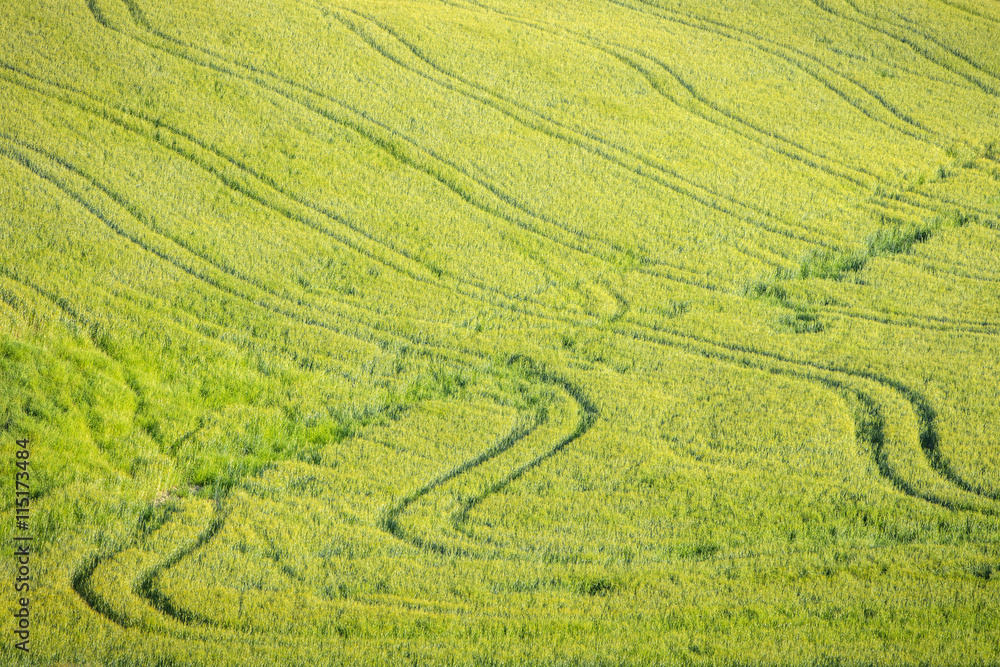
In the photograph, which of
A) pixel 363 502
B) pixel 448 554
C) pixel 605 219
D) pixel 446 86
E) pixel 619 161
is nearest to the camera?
Answer: pixel 448 554

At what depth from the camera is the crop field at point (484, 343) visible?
1242 cm

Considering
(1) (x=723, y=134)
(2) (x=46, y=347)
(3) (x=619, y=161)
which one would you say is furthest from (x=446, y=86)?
(2) (x=46, y=347)

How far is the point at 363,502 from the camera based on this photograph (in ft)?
48.8

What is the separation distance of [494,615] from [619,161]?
17.8 meters

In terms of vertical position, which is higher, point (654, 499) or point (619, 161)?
point (619, 161)

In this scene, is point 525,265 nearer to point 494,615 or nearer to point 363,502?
point 363,502

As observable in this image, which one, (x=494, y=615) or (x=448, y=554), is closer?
(x=494, y=615)

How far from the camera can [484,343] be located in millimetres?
19875

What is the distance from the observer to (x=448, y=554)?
13.8 meters

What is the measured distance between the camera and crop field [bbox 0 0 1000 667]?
40.8 feet

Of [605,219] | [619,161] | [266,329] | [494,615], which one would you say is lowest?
[494,615]

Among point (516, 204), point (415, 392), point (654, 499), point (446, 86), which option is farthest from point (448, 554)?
point (446, 86)

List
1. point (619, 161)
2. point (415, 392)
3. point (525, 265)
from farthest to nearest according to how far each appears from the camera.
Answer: point (619, 161)
point (525, 265)
point (415, 392)

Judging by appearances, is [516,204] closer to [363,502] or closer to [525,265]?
[525,265]
